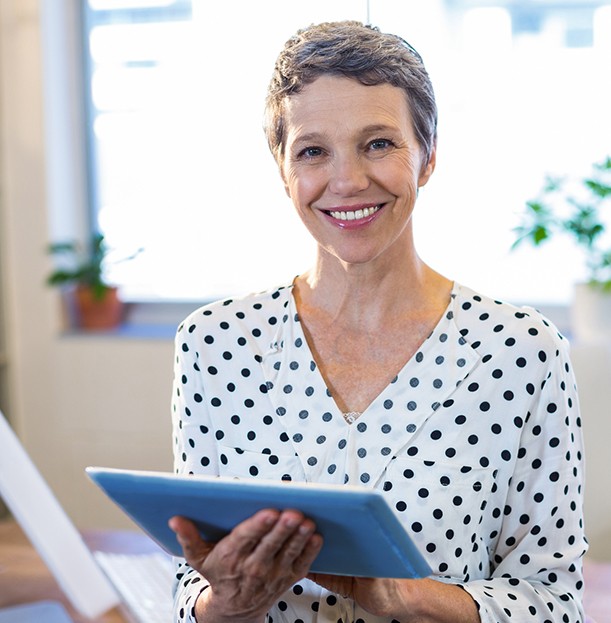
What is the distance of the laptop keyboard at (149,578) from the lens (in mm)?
1244

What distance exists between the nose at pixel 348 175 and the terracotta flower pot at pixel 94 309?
231cm

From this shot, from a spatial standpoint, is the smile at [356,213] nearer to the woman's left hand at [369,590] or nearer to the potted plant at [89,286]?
the woman's left hand at [369,590]

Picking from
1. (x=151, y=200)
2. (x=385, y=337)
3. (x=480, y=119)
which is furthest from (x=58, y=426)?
(x=385, y=337)

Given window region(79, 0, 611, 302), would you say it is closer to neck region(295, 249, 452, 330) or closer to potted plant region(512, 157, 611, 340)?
potted plant region(512, 157, 611, 340)

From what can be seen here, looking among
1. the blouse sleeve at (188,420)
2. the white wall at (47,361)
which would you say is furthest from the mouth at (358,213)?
the white wall at (47,361)

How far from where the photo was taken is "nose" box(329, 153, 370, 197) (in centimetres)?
126

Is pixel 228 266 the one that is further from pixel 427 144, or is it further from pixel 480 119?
pixel 427 144

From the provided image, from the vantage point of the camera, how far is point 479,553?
1310 mm

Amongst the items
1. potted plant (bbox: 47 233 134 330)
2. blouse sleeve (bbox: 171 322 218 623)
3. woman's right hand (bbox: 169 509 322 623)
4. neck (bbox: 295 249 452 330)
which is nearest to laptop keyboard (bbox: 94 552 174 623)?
blouse sleeve (bbox: 171 322 218 623)

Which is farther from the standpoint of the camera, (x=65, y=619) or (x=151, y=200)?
(x=151, y=200)

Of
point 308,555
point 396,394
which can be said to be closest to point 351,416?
point 396,394

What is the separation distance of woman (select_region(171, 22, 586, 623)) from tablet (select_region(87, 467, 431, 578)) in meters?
0.23

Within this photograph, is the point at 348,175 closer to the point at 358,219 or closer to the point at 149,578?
the point at 358,219

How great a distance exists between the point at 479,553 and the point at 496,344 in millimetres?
295
